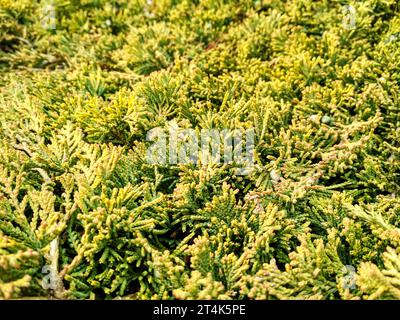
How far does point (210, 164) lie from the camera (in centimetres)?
263

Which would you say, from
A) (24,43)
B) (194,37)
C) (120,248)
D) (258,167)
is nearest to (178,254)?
(120,248)

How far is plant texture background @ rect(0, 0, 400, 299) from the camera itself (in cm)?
217

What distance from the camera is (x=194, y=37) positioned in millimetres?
4156

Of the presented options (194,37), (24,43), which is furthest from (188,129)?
(24,43)

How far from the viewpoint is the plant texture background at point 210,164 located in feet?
7.13

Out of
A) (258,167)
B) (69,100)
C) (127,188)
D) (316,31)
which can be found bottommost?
(127,188)

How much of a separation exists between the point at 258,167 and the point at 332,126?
83 centimetres

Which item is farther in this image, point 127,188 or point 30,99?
point 30,99

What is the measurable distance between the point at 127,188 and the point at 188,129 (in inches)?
30.0

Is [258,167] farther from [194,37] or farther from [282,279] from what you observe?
[194,37]

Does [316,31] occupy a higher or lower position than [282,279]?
higher
